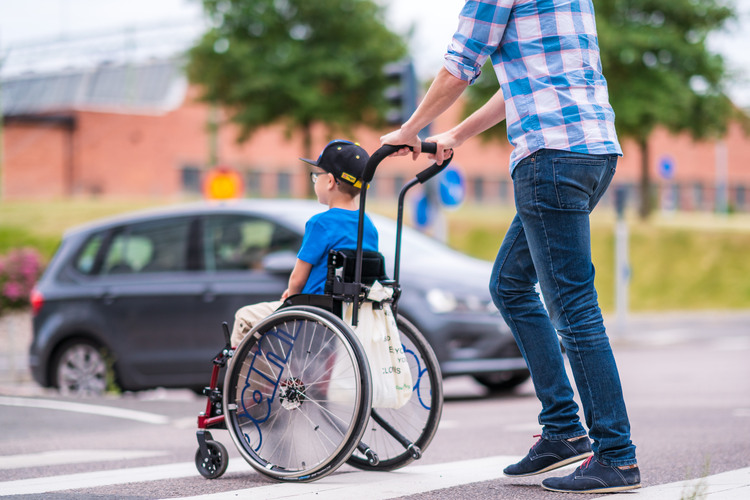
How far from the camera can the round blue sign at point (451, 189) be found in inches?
609

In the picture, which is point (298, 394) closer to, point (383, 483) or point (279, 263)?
point (383, 483)

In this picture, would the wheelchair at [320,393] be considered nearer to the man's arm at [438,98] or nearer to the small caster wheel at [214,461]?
the small caster wheel at [214,461]

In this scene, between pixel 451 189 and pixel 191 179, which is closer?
pixel 451 189

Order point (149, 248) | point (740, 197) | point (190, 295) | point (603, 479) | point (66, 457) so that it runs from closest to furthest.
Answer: point (603, 479) → point (66, 457) → point (190, 295) → point (149, 248) → point (740, 197)

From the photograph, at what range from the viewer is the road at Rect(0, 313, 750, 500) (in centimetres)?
400

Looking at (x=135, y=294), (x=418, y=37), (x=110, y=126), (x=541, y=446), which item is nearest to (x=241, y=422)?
(x=541, y=446)

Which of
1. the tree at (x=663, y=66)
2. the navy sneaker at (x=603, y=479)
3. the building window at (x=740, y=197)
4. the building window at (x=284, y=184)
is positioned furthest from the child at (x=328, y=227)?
the building window at (x=740, y=197)

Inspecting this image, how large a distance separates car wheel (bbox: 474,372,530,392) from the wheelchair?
5.07 m

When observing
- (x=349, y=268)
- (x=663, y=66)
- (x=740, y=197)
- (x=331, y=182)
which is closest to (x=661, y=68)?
(x=663, y=66)

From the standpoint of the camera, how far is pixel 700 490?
146 inches

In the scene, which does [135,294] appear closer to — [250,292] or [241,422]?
[250,292]

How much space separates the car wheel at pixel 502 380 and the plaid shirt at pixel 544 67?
582cm

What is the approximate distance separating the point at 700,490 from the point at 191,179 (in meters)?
45.2

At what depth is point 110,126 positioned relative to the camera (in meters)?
45.8
